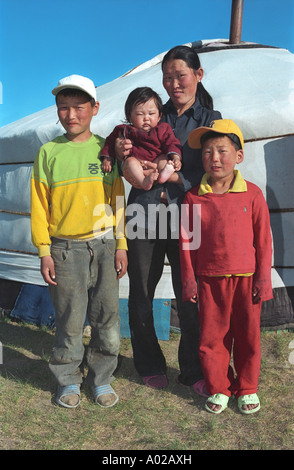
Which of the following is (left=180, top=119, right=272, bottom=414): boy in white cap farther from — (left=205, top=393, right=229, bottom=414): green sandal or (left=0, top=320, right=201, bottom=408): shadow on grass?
(left=0, top=320, right=201, bottom=408): shadow on grass

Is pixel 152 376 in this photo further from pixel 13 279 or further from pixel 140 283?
pixel 13 279

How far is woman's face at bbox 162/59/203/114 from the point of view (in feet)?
6.05

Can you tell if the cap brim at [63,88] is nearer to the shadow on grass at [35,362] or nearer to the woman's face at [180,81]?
the woman's face at [180,81]

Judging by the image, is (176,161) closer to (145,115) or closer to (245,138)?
(145,115)

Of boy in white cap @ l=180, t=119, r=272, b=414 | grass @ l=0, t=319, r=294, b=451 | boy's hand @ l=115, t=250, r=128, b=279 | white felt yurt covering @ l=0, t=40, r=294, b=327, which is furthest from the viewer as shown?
white felt yurt covering @ l=0, t=40, r=294, b=327

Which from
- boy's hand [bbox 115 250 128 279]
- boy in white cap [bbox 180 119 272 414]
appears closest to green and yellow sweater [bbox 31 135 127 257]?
boy's hand [bbox 115 250 128 279]

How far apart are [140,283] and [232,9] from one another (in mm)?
2694

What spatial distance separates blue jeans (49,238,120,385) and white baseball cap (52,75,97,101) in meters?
0.59

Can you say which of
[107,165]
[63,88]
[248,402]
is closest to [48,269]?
[107,165]

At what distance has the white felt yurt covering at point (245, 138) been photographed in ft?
8.52

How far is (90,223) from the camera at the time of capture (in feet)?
5.95

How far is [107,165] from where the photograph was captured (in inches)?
70.4

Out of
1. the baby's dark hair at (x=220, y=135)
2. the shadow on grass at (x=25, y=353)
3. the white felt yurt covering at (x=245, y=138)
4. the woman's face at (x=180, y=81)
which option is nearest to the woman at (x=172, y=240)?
the woman's face at (x=180, y=81)
